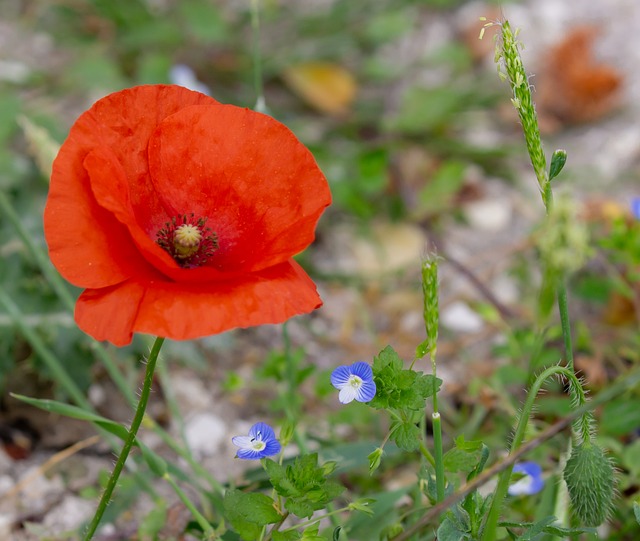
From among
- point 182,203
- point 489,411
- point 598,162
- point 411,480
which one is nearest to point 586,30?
point 598,162

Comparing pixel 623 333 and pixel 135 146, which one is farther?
pixel 623 333

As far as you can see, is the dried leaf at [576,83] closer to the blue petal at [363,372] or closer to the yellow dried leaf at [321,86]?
the yellow dried leaf at [321,86]

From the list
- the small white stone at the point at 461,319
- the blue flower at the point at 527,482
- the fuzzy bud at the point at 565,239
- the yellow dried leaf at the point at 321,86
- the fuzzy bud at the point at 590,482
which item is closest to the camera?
the fuzzy bud at the point at 565,239

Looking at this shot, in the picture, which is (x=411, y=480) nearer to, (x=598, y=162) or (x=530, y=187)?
(x=530, y=187)

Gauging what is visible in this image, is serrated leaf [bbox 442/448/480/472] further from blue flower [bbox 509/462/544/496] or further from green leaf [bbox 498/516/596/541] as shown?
blue flower [bbox 509/462/544/496]

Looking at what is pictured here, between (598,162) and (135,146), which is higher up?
(598,162)

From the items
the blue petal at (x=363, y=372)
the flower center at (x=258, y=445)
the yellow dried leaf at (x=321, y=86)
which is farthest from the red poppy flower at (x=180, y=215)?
the yellow dried leaf at (x=321, y=86)

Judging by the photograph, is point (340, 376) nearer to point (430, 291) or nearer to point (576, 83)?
point (430, 291)

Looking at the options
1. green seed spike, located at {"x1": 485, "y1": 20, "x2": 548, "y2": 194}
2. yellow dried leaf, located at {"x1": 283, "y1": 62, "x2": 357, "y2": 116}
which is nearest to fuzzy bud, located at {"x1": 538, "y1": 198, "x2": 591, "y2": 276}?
green seed spike, located at {"x1": 485, "y1": 20, "x2": 548, "y2": 194}
